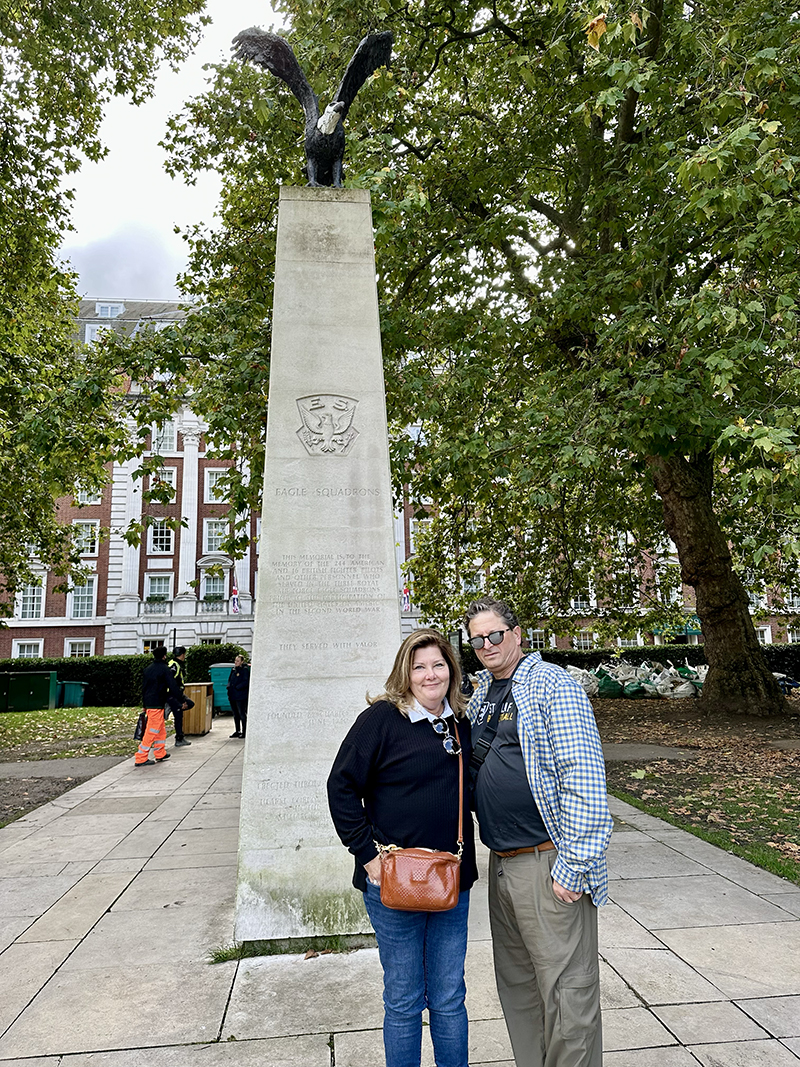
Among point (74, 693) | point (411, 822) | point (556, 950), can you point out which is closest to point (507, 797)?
point (411, 822)

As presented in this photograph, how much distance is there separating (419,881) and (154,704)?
9.87 meters

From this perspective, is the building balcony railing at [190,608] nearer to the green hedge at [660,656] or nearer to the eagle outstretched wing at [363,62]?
the green hedge at [660,656]

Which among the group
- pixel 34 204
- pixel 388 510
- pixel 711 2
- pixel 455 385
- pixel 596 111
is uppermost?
pixel 34 204

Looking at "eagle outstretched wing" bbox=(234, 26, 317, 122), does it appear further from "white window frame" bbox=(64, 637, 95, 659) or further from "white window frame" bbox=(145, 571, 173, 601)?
"white window frame" bbox=(64, 637, 95, 659)

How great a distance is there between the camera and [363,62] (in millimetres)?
5516

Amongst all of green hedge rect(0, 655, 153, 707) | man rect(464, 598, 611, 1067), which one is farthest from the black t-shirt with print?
green hedge rect(0, 655, 153, 707)

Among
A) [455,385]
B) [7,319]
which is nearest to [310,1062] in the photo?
[455,385]

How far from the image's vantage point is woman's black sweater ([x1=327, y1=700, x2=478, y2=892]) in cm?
250

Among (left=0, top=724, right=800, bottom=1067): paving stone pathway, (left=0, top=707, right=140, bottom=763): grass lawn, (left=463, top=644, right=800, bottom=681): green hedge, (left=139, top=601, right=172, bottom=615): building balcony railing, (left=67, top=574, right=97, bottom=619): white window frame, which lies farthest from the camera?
(left=139, top=601, right=172, bottom=615): building balcony railing

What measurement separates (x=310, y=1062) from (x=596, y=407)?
7.31 m

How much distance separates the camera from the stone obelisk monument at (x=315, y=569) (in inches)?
171

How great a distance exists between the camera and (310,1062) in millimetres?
2986

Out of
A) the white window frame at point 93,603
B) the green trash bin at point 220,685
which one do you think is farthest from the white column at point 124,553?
the green trash bin at point 220,685

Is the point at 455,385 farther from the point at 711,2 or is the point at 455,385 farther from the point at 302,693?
the point at 302,693
